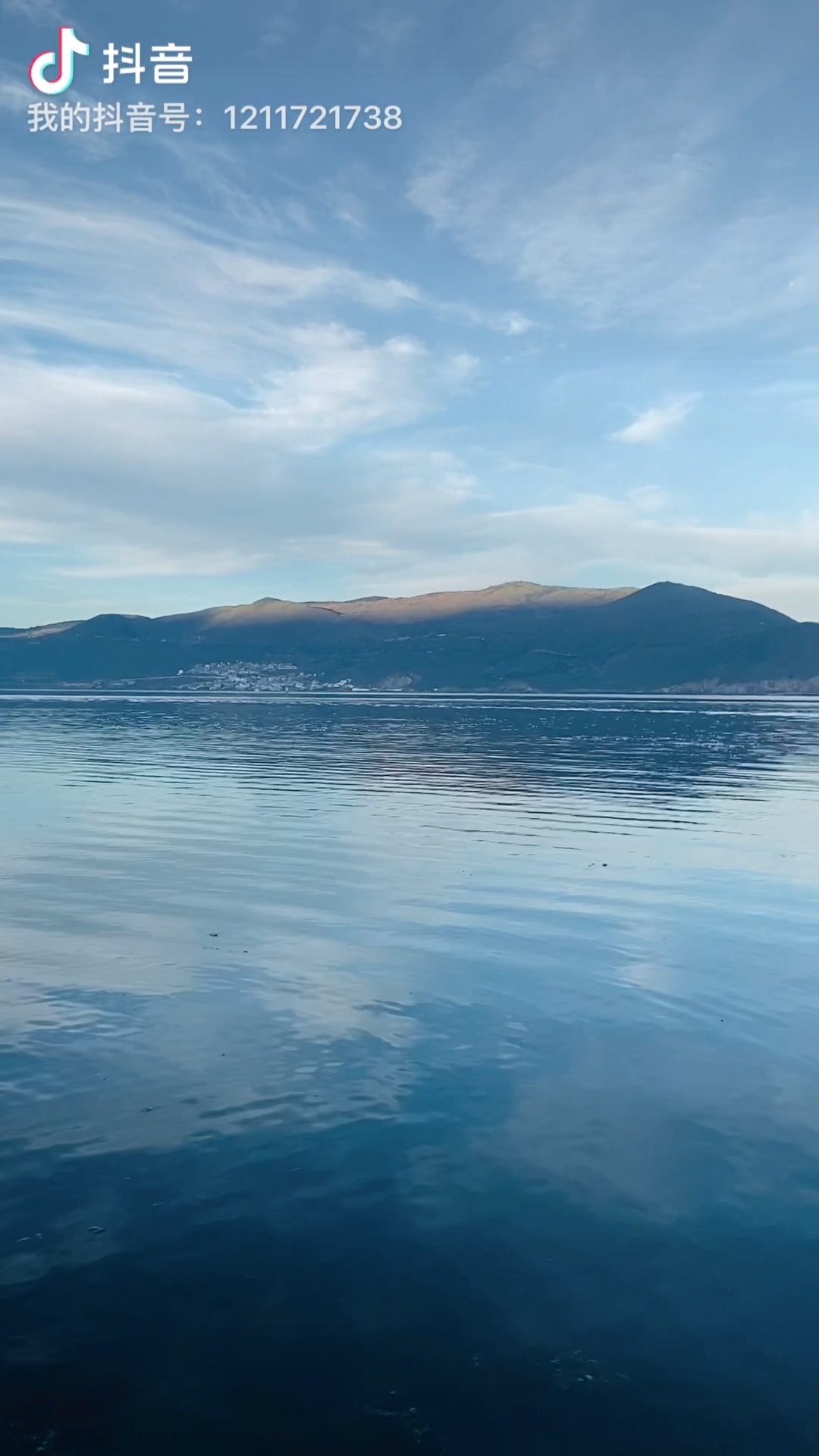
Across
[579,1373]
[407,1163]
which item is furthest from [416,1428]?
[407,1163]

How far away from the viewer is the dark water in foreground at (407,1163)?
912cm

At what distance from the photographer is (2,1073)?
15.8 m

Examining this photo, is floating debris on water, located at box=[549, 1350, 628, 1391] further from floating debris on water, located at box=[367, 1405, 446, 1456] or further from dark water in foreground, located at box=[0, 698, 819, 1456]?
floating debris on water, located at box=[367, 1405, 446, 1456]

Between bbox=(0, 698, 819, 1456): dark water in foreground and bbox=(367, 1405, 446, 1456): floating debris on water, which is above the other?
bbox=(0, 698, 819, 1456): dark water in foreground

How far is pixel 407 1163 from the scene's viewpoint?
13305mm

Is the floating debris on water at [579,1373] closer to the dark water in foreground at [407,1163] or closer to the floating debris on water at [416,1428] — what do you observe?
the dark water in foreground at [407,1163]

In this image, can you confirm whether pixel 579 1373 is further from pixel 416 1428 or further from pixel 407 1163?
pixel 407 1163

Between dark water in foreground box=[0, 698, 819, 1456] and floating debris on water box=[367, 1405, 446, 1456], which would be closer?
floating debris on water box=[367, 1405, 446, 1456]

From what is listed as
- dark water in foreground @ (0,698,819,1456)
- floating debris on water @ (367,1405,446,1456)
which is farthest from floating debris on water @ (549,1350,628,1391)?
floating debris on water @ (367,1405,446,1456)

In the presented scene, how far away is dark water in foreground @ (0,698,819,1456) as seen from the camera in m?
9.12

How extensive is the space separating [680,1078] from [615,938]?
29.1ft

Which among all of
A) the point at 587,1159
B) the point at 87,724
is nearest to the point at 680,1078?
the point at 587,1159

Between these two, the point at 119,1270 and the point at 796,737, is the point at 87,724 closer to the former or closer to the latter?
the point at 796,737

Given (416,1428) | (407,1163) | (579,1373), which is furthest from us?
(407,1163)
